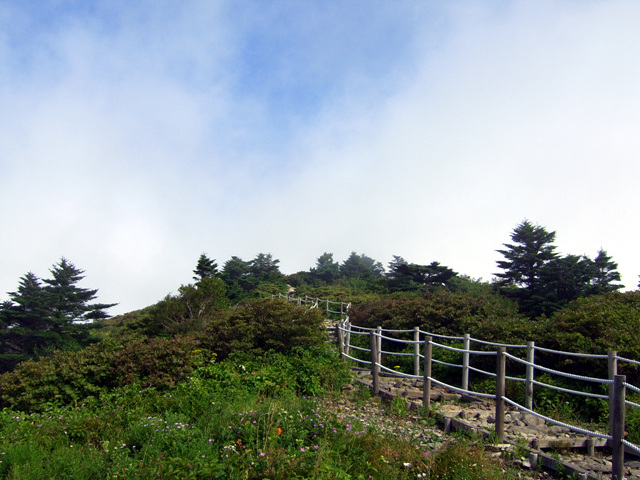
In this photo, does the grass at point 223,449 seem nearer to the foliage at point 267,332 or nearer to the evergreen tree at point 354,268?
the foliage at point 267,332

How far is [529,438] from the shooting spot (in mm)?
5855

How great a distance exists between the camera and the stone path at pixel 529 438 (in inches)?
204

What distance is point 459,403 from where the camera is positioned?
8.14m

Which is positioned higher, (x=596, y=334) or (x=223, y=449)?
(x=596, y=334)

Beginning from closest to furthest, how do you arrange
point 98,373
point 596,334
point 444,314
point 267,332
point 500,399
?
point 500,399 < point 596,334 < point 98,373 < point 267,332 < point 444,314

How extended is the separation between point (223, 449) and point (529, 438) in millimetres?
3731

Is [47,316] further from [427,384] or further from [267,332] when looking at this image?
[427,384]

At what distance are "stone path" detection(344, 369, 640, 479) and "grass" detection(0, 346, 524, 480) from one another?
0.59 meters

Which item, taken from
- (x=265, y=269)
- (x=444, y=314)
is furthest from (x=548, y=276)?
(x=265, y=269)

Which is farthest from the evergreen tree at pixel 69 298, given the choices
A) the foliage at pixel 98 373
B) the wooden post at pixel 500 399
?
the wooden post at pixel 500 399

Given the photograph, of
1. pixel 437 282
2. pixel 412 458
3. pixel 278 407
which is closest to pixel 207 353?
pixel 278 407

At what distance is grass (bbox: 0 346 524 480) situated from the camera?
409cm

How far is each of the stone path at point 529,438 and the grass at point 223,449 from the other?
0.59 meters

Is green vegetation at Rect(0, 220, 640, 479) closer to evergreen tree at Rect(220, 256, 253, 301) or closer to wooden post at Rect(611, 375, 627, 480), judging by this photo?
wooden post at Rect(611, 375, 627, 480)
